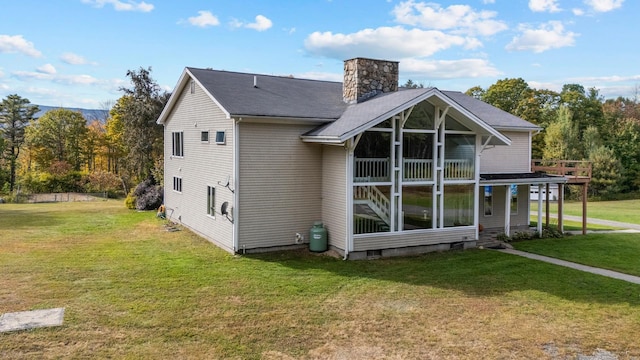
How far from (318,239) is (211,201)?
12.9 feet

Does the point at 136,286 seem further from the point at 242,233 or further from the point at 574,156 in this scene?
the point at 574,156

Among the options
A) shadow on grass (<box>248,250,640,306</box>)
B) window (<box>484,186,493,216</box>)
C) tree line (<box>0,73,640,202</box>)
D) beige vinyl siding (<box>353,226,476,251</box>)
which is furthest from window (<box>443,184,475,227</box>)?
tree line (<box>0,73,640,202</box>)

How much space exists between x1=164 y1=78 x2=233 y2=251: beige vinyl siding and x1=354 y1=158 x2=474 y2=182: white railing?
3773 mm

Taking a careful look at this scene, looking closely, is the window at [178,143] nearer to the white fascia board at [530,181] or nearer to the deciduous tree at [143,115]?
the deciduous tree at [143,115]

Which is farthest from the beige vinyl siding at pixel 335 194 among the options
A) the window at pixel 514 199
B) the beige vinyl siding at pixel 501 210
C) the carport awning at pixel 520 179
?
the window at pixel 514 199

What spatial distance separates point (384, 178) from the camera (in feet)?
41.9

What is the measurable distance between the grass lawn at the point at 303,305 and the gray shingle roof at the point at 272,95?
4.21 metres

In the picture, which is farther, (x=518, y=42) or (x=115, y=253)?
(x=518, y=42)

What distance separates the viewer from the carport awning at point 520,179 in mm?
15297

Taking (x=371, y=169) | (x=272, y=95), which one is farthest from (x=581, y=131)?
(x=272, y=95)

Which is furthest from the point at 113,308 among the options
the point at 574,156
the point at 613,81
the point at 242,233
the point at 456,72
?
the point at 613,81

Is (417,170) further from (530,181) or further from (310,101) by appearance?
(530,181)

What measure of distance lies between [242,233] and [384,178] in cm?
433

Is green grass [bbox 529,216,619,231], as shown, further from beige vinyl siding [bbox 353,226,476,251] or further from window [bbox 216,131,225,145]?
window [bbox 216,131,225,145]
